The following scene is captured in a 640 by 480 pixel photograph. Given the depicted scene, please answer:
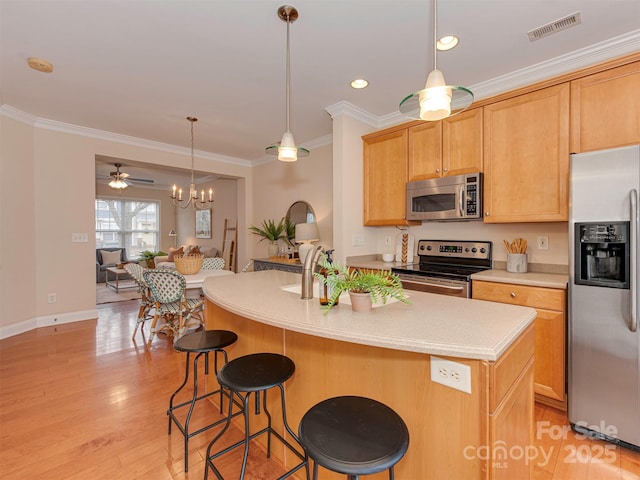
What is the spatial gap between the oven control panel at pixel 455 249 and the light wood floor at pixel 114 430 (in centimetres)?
134

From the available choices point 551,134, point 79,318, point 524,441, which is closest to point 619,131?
point 551,134

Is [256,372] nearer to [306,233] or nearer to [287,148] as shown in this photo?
[287,148]

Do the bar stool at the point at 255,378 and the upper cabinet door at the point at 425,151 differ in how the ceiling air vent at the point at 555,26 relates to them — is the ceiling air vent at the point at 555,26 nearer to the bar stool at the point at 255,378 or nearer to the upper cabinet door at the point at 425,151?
the upper cabinet door at the point at 425,151

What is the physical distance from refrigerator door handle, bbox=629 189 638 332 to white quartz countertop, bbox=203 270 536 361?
831mm

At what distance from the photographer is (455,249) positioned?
3.09m

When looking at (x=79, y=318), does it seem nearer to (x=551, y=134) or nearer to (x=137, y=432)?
(x=137, y=432)

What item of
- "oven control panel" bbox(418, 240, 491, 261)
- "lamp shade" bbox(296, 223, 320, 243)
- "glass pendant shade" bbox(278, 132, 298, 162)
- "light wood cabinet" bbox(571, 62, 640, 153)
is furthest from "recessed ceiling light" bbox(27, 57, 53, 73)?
"light wood cabinet" bbox(571, 62, 640, 153)

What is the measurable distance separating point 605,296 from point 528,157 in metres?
1.17

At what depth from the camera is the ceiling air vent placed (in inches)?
75.8

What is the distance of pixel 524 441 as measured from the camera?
122 centimetres

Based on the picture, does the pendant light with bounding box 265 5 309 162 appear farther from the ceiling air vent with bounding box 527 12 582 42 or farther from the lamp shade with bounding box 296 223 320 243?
the lamp shade with bounding box 296 223 320 243

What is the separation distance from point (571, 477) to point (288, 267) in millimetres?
3150

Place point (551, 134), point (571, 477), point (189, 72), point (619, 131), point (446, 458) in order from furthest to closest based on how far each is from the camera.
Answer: point (189, 72) → point (551, 134) → point (619, 131) → point (571, 477) → point (446, 458)

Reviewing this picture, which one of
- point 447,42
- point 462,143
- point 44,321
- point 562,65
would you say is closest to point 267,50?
point 447,42
